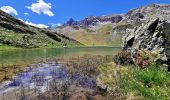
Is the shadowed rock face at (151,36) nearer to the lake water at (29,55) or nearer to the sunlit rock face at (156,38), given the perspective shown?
the sunlit rock face at (156,38)

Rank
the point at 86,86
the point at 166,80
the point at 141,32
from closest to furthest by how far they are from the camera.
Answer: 1. the point at 166,80
2. the point at 86,86
3. the point at 141,32

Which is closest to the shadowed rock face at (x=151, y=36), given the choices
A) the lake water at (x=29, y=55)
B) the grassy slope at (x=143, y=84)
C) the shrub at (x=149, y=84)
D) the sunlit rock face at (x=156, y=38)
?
the sunlit rock face at (x=156, y=38)

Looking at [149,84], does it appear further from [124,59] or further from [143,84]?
[124,59]

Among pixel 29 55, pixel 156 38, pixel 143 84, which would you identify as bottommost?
pixel 29 55

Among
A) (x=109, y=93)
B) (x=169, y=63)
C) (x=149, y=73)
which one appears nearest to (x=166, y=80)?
(x=149, y=73)

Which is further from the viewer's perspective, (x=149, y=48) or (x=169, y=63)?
(x=149, y=48)

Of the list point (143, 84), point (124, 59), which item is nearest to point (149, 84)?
point (143, 84)

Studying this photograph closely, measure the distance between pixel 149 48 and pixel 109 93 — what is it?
1341cm

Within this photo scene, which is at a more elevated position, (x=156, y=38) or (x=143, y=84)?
(x=156, y=38)

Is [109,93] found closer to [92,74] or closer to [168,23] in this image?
[92,74]

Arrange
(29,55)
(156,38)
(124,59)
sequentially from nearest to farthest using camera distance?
(156,38) → (124,59) → (29,55)

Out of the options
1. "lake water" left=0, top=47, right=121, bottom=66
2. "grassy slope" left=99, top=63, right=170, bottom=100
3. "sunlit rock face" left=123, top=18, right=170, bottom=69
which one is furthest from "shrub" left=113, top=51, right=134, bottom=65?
"lake water" left=0, top=47, right=121, bottom=66

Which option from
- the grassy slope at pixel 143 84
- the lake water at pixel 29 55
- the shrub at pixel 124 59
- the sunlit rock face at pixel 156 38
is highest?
the sunlit rock face at pixel 156 38

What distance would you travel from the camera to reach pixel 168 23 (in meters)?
32.4
